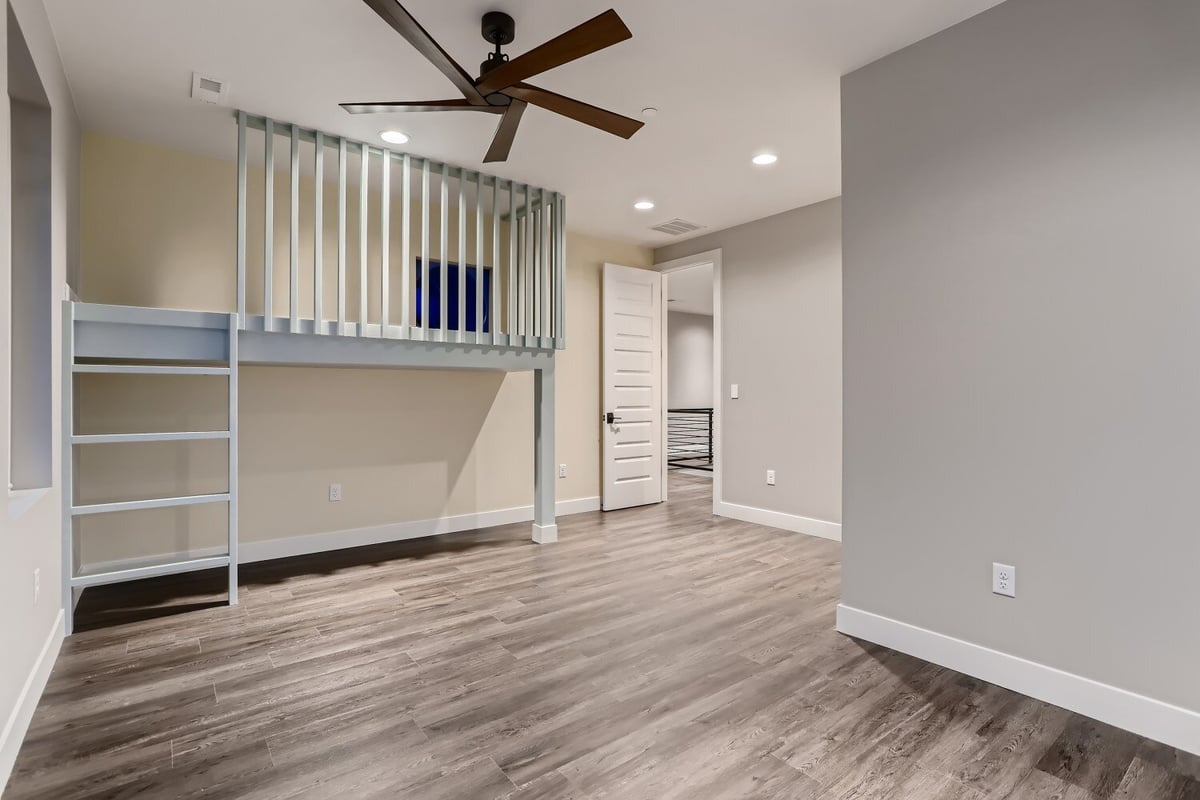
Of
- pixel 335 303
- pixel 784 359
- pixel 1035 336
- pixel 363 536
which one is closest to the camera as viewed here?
pixel 1035 336

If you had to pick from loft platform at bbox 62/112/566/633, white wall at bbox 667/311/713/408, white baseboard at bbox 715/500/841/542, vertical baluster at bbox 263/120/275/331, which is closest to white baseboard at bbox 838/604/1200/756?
white baseboard at bbox 715/500/841/542

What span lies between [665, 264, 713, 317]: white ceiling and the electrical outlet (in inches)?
169

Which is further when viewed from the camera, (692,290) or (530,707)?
(692,290)

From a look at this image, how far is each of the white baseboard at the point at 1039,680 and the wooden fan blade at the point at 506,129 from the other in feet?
8.44

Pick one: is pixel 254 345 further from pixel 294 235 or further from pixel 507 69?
pixel 507 69

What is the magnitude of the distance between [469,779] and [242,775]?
64 cm

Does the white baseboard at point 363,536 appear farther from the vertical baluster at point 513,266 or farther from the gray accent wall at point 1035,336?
the gray accent wall at point 1035,336

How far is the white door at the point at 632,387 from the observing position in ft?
18.3

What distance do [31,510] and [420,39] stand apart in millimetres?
2080

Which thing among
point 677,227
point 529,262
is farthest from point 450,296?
point 677,227

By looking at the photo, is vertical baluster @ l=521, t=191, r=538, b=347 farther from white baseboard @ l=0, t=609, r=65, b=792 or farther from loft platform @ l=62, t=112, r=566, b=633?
white baseboard @ l=0, t=609, r=65, b=792

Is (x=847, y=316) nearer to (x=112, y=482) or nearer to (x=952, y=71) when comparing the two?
(x=952, y=71)

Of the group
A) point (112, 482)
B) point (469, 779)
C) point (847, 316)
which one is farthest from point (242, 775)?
point (847, 316)

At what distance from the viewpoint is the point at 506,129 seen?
2613 millimetres
